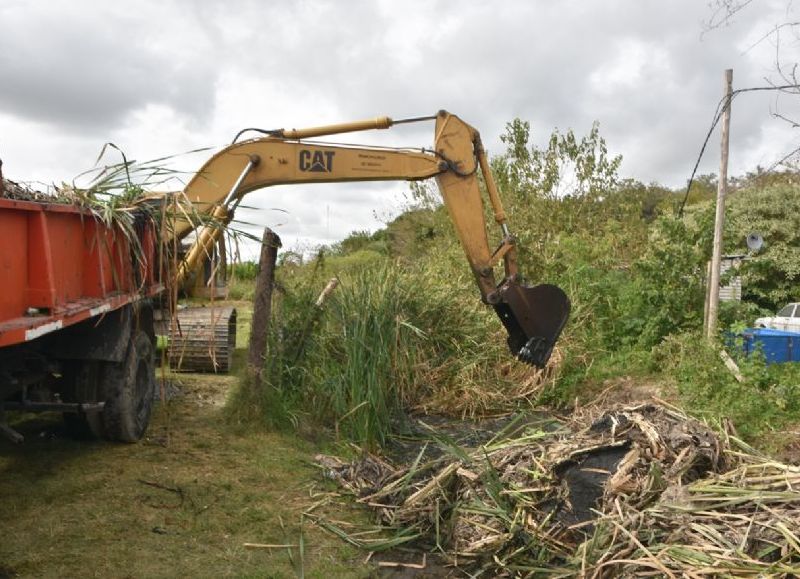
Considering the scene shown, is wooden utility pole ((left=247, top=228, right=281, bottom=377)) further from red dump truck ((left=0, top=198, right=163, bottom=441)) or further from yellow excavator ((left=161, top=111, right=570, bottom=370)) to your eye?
red dump truck ((left=0, top=198, right=163, bottom=441))

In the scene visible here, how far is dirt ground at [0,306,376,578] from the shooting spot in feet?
14.8

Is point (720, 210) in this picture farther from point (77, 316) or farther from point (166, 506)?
point (77, 316)

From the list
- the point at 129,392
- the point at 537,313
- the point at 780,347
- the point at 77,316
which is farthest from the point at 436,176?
the point at 780,347

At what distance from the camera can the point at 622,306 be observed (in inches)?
403

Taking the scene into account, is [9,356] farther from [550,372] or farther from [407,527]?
[550,372]

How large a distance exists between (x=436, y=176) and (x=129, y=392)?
11.6 ft

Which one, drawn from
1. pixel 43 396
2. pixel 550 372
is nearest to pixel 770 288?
pixel 550 372

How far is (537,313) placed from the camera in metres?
7.66

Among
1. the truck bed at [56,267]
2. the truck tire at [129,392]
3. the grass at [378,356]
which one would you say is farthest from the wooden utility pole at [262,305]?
the truck bed at [56,267]

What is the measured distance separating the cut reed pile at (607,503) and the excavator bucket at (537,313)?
6.20 ft

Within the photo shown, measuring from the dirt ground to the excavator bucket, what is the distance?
222 centimetres

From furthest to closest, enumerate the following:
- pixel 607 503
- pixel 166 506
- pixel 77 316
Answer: pixel 166 506 → pixel 77 316 → pixel 607 503

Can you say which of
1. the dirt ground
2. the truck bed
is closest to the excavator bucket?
the dirt ground

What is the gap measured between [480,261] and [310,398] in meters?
2.14
